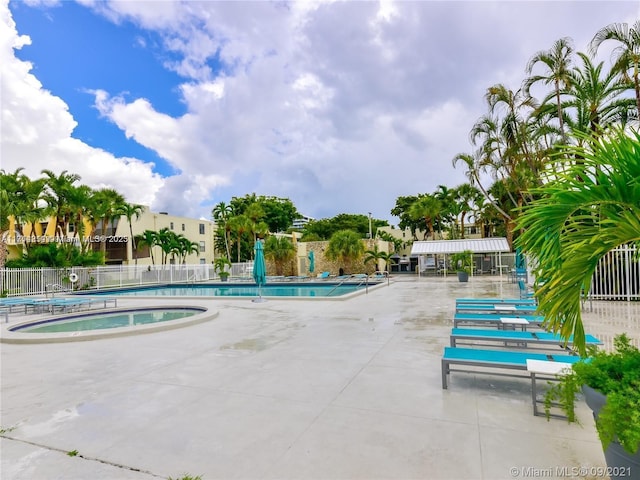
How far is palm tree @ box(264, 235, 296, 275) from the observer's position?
3175 cm

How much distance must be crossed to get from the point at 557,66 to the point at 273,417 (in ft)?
51.2

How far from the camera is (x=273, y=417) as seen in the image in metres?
3.47

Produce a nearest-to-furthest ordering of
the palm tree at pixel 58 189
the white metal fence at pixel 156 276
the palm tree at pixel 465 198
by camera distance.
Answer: the white metal fence at pixel 156 276 → the palm tree at pixel 58 189 → the palm tree at pixel 465 198

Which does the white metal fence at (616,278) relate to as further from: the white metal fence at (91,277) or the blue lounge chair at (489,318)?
the white metal fence at (91,277)

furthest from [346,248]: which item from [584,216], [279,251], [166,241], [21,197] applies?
[584,216]

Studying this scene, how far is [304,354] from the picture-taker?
19.2 feet

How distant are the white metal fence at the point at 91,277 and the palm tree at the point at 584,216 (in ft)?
55.5

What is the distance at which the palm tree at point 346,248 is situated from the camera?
95.8ft

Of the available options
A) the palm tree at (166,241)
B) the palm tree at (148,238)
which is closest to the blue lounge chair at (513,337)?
the palm tree at (166,241)

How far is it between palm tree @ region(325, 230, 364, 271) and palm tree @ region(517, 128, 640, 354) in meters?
26.6

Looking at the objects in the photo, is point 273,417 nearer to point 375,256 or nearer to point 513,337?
point 513,337

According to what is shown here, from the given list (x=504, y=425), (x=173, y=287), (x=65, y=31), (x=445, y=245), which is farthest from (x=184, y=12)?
(x=445, y=245)

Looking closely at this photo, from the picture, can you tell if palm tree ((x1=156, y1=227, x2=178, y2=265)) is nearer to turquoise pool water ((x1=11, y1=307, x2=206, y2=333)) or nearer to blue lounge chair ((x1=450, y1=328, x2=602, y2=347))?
turquoise pool water ((x1=11, y1=307, x2=206, y2=333))

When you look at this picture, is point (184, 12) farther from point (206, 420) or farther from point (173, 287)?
point (173, 287)
